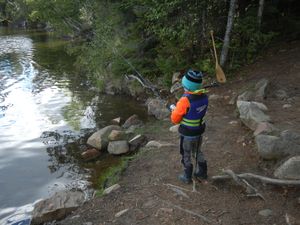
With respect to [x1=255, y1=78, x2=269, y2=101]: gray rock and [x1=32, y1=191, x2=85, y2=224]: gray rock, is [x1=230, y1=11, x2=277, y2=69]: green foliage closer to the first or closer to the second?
[x1=255, y1=78, x2=269, y2=101]: gray rock

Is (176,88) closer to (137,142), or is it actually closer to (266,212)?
(137,142)

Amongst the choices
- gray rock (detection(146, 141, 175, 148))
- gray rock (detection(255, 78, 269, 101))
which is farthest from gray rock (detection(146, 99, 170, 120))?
gray rock (detection(146, 141, 175, 148))

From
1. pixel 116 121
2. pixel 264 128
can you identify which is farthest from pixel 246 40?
pixel 264 128

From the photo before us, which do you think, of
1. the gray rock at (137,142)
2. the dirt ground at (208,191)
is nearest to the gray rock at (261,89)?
the dirt ground at (208,191)

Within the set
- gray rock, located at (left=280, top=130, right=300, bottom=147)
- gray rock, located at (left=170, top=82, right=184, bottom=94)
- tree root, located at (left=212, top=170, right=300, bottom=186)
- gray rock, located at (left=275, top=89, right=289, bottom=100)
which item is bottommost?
gray rock, located at (left=170, top=82, right=184, bottom=94)

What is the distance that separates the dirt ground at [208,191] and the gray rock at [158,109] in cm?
227

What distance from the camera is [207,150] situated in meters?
8.06

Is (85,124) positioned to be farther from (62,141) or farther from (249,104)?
(249,104)

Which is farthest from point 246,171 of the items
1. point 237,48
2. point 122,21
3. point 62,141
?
point 122,21

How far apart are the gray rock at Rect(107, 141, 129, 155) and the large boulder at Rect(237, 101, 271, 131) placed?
2943 mm

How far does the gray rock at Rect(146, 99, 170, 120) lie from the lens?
12.4 m

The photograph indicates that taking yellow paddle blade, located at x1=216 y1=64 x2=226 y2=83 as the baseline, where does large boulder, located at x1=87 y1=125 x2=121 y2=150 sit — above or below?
below

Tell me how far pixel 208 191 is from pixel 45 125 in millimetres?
8202

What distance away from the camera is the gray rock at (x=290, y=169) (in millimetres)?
5887
